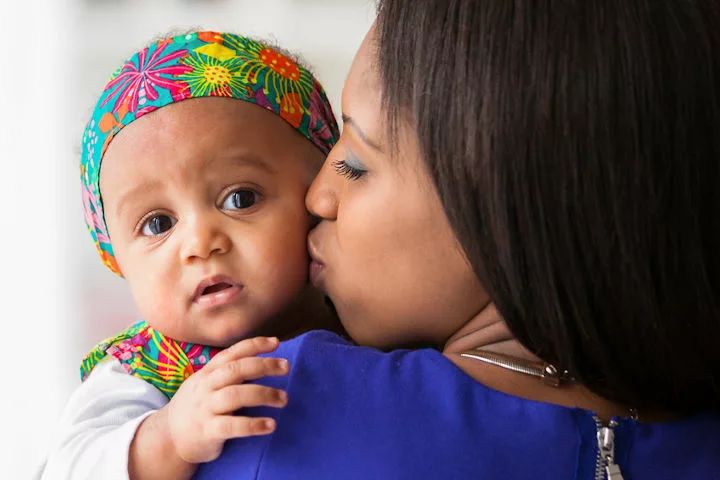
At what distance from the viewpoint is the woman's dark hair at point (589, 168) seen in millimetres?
927

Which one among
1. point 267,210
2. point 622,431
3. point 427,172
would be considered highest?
point 267,210

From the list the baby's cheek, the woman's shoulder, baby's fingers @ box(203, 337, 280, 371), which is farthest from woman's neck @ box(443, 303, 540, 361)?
the baby's cheek

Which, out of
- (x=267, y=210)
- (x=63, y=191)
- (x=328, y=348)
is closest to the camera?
(x=328, y=348)

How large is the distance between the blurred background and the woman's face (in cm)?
105

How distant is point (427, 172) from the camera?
1.04 metres

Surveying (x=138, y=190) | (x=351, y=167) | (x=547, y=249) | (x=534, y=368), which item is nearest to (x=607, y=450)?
(x=534, y=368)

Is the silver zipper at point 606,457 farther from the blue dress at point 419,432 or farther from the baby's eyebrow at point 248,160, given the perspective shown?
the baby's eyebrow at point 248,160

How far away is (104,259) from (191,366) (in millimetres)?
333

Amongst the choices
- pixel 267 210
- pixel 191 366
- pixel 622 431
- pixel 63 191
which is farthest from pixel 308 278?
pixel 63 191

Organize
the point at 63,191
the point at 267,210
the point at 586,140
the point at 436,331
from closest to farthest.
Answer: the point at 586,140, the point at 436,331, the point at 267,210, the point at 63,191

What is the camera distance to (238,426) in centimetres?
100

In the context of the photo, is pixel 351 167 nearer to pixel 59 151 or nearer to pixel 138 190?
pixel 138 190

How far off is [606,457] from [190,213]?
0.70m

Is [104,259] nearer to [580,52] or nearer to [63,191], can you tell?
[63,191]
